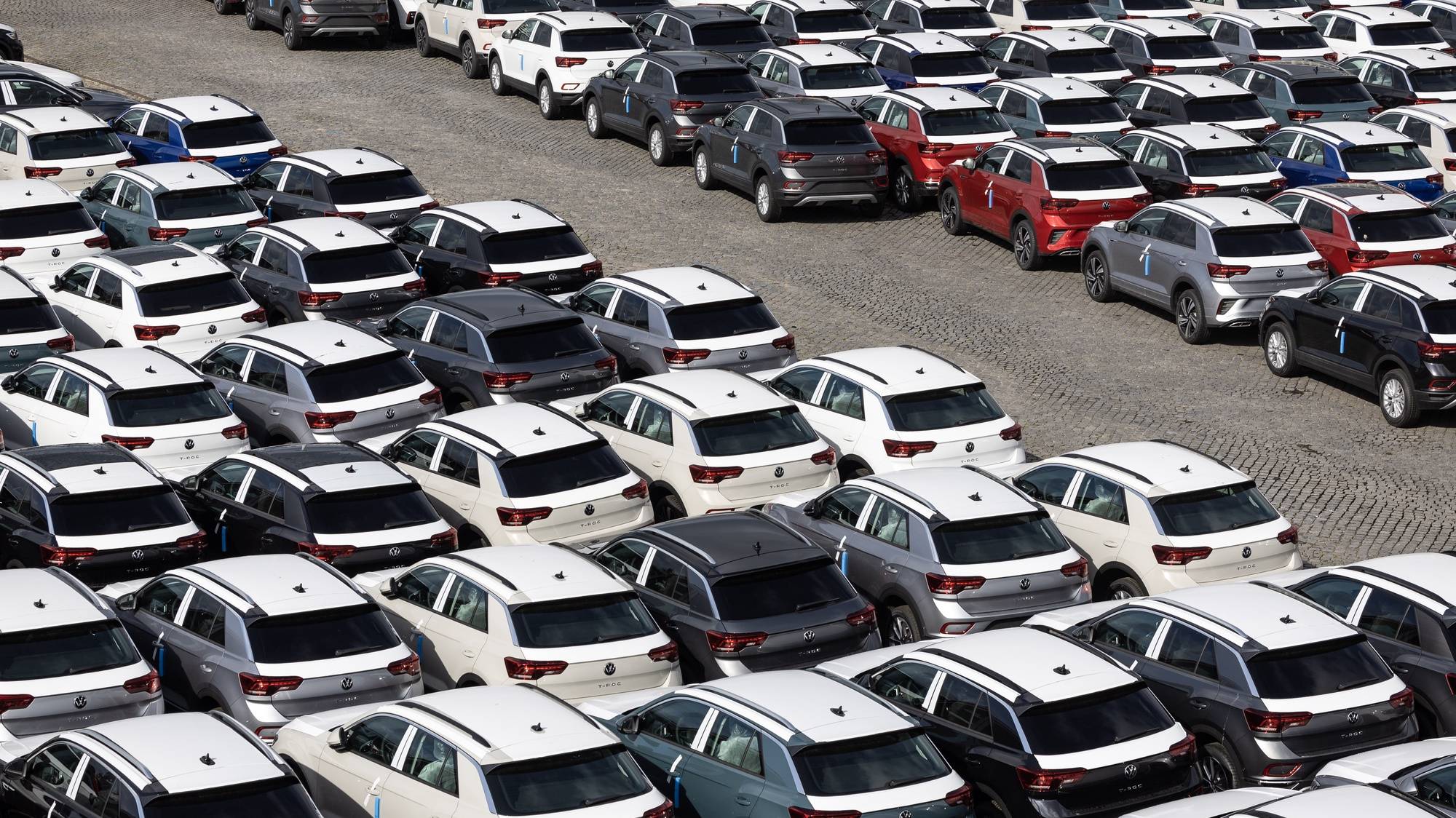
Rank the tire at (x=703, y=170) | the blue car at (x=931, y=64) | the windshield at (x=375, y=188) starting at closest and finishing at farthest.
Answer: the windshield at (x=375, y=188) < the tire at (x=703, y=170) < the blue car at (x=931, y=64)

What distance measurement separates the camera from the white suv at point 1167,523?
1631 cm

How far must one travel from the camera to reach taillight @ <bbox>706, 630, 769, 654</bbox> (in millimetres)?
14578

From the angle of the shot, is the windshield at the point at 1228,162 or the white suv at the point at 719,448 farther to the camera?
the windshield at the point at 1228,162

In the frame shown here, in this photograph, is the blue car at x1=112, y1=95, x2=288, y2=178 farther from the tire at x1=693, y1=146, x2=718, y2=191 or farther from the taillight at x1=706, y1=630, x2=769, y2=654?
the taillight at x1=706, y1=630, x2=769, y2=654

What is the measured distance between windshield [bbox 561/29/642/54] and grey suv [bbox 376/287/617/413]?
42.3 feet

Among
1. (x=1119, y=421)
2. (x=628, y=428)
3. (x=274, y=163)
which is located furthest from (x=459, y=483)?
(x=274, y=163)

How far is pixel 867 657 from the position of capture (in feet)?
47.0

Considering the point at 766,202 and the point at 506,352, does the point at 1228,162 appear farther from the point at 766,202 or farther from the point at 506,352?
the point at 506,352

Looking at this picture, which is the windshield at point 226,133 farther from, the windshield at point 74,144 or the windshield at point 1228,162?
the windshield at point 1228,162

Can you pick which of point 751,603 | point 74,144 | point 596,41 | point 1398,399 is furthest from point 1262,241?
point 74,144

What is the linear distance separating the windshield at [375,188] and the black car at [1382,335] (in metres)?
11.3

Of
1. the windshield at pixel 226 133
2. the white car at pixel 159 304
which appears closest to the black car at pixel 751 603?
the white car at pixel 159 304

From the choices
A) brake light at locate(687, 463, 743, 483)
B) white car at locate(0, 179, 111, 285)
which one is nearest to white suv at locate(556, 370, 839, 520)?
brake light at locate(687, 463, 743, 483)

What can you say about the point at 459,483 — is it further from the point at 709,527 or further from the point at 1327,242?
the point at 1327,242
